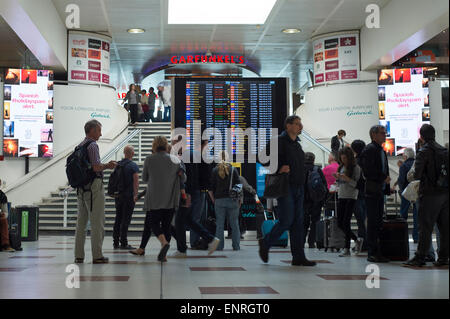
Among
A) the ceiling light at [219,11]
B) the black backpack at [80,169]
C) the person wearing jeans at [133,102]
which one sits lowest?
the black backpack at [80,169]

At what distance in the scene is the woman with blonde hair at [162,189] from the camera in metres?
7.30

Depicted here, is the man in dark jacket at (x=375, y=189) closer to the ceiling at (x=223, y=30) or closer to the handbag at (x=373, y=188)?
the handbag at (x=373, y=188)

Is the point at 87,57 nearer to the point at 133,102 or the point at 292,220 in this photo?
the point at 133,102

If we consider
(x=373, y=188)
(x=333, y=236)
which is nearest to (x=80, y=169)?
(x=373, y=188)

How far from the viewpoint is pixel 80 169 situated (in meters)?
6.90

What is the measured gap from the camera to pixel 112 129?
63.9 ft

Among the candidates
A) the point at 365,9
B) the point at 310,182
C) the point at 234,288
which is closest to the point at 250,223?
the point at 310,182

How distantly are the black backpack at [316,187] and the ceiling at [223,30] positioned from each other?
7.74m

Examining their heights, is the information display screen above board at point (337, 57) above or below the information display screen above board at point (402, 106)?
above

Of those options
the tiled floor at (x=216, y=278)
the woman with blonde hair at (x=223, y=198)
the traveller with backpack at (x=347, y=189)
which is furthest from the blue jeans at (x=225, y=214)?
the traveller with backpack at (x=347, y=189)

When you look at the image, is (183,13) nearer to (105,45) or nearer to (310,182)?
(105,45)

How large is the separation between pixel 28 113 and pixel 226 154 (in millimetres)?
9418

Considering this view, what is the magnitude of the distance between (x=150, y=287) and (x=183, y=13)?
13407 millimetres

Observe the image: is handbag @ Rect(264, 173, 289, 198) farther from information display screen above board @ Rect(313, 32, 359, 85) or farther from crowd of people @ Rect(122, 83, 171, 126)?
crowd of people @ Rect(122, 83, 171, 126)
